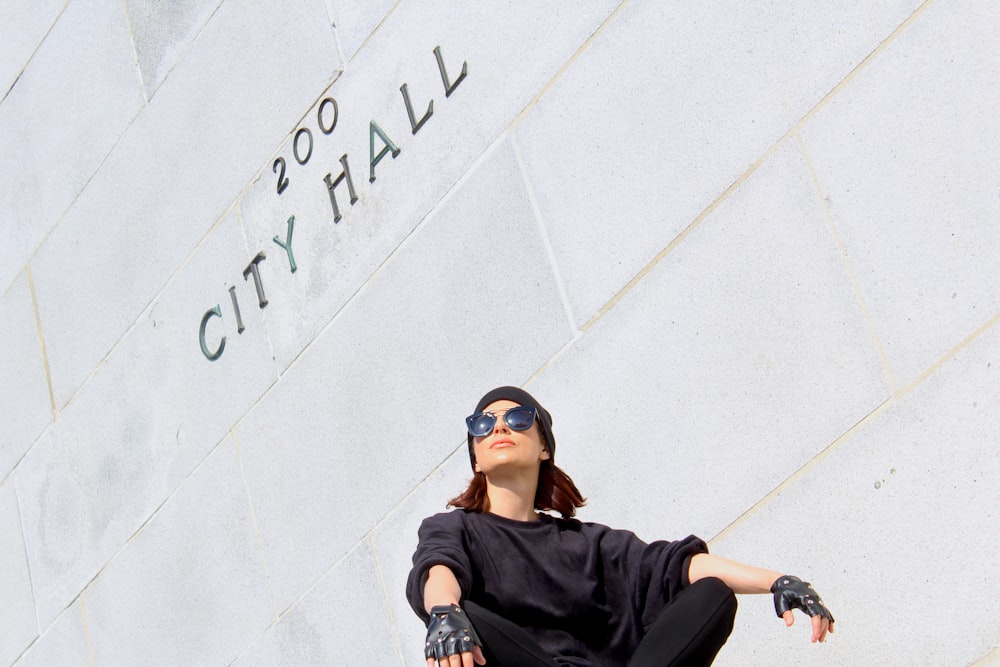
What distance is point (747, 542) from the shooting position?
5.26 m

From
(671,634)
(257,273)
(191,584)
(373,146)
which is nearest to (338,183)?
(373,146)

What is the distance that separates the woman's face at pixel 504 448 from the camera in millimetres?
4668

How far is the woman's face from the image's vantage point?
467cm

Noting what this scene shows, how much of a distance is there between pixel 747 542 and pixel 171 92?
436 cm

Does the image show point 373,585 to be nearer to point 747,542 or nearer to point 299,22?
point 747,542

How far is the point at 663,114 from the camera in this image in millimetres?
5879

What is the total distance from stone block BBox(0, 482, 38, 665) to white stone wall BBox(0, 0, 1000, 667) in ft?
0.09

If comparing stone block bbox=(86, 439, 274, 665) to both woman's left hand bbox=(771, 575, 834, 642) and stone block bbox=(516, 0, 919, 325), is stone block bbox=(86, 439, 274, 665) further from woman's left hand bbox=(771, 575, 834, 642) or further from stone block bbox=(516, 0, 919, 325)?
woman's left hand bbox=(771, 575, 834, 642)

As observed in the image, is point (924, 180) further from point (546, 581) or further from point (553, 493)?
point (546, 581)

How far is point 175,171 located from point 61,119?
129 cm

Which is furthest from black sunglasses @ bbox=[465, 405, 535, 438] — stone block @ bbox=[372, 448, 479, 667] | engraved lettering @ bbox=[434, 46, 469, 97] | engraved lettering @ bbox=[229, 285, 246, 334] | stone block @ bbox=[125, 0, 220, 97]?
stone block @ bbox=[125, 0, 220, 97]

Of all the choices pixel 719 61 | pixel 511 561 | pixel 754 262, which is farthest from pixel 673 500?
pixel 719 61

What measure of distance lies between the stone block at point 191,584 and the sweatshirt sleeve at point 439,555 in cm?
275

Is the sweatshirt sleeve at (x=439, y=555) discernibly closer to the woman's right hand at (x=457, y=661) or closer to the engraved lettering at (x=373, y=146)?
the woman's right hand at (x=457, y=661)
